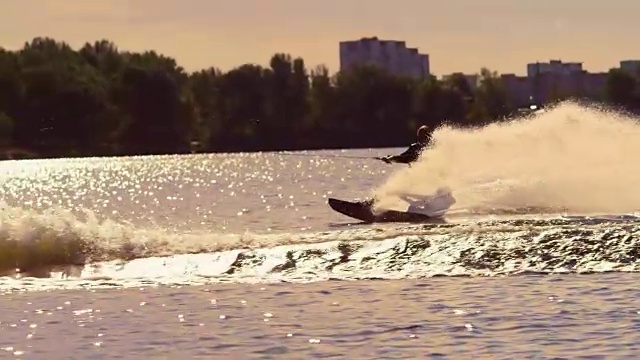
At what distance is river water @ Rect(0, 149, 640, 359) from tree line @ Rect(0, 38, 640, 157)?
109 m

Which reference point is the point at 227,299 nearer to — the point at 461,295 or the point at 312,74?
the point at 461,295

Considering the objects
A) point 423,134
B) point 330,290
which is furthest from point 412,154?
point 330,290

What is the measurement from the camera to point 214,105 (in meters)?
146

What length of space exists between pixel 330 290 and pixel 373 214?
12.8m

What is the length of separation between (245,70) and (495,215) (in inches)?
4637

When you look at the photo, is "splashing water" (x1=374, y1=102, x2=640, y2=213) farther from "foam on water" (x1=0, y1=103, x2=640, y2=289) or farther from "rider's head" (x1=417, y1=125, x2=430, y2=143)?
"rider's head" (x1=417, y1=125, x2=430, y2=143)

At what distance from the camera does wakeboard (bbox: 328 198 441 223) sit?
3112cm

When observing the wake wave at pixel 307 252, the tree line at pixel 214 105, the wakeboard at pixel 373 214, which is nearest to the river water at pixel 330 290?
the wake wave at pixel 307 252

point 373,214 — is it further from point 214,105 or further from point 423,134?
point 214,105

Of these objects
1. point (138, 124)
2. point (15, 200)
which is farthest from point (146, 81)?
point (15, 200)

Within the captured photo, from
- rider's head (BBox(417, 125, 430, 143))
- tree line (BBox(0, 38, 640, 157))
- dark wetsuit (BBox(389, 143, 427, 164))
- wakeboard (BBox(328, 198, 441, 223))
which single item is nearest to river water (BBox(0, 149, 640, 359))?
wakeboard (BBox(328, 198, 441, 223))

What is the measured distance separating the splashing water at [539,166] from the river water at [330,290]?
232 centimetres

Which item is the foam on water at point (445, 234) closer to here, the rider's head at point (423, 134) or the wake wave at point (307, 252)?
the wake wave at point (307, 252)

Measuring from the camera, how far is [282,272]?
2295cm
